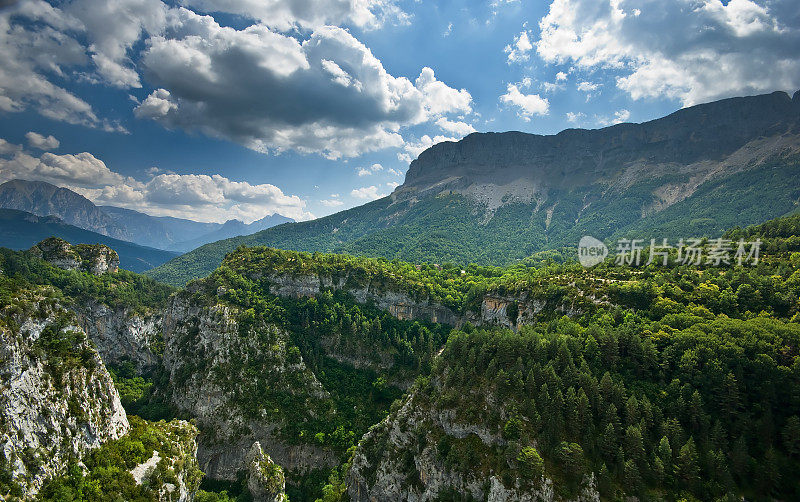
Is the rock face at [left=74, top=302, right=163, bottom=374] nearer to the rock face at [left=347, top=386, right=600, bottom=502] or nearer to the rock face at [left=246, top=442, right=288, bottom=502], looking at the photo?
the rock face at [left=246, top=442, right=288, bottom=502]

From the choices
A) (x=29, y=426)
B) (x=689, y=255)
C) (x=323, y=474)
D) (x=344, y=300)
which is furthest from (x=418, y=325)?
(x=29, y=426)

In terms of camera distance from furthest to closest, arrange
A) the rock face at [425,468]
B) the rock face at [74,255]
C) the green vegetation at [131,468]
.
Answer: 1. the rock face at [74,255]
2. the green vegetation at [131,468]
3. the rock face at [425,468]

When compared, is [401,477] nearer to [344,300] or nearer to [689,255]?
[344,300]

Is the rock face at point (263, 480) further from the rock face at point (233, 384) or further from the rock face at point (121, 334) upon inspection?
the rock face at point (121, 334)

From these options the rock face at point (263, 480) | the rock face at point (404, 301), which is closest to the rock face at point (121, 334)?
the rock face at point (404, 301)

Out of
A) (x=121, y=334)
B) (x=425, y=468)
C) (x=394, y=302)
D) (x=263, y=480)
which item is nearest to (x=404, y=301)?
(x=394, y=302)

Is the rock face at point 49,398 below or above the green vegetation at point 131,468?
above

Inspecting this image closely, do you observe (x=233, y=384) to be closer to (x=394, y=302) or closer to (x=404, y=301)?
(x=394, y=302)
